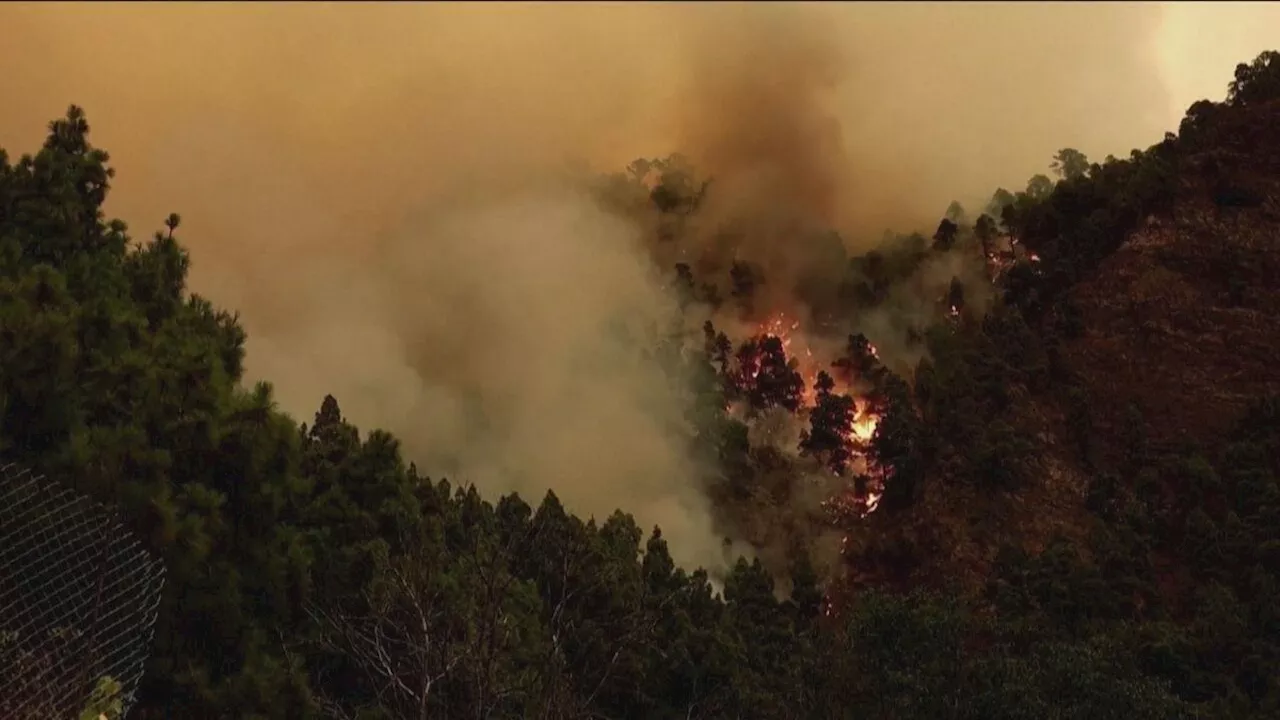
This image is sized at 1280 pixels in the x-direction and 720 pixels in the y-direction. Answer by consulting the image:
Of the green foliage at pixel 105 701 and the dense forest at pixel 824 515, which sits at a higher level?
the dense forest at pixel 824 515

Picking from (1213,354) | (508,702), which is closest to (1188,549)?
(1213,354)

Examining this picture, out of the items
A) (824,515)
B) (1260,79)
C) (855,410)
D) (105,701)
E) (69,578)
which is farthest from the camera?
(855,410)

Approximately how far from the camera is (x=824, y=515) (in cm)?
3500

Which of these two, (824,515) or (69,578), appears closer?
(69,578)

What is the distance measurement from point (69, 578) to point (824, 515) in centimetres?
2961

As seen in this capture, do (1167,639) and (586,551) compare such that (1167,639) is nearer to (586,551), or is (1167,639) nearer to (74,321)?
(586,551)

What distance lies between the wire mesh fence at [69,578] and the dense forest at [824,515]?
24cm

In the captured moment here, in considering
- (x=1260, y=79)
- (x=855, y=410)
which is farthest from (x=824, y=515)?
(x=1260, y=79)

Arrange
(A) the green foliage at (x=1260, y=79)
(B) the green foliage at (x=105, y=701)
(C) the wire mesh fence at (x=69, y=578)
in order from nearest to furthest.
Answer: (B) the green foliage at (x=105, y=701), (C) the wire mesh fence at (x=69, y=578), (A) the green foliage at (x=1260, y=79)

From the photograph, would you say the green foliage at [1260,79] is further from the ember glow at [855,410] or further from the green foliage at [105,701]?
the green foliage at [105,701]

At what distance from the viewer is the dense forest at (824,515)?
823 cm

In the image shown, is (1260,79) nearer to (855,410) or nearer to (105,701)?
(855,410)

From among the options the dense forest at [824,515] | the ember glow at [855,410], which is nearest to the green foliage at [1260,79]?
the dense forest at [824,515]

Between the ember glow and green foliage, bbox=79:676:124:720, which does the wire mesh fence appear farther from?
the ember glow
